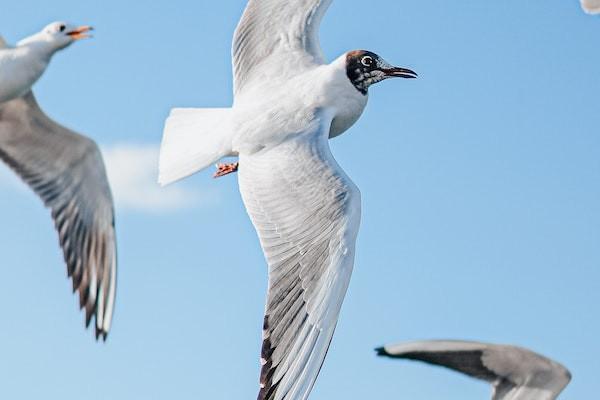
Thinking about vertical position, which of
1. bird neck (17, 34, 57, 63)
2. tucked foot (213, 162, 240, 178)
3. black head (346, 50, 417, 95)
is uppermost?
black head (346, 50, 417, 95)

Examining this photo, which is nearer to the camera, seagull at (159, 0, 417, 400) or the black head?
seagull at (159, 0, 417, 400)

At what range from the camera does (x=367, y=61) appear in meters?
7.08

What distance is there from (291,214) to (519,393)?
1311 mm

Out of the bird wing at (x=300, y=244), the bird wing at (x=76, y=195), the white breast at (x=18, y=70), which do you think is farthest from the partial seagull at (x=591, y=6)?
the white breast at (x=18, y=70)

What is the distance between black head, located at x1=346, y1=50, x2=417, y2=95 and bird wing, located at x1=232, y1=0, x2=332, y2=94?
0.23 metres

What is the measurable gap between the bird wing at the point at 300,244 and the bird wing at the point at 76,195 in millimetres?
1275

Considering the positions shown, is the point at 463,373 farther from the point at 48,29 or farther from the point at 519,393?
the point at 48,29

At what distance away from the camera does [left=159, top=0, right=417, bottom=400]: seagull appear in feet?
17.9

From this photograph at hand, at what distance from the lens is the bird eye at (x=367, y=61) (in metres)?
7.05

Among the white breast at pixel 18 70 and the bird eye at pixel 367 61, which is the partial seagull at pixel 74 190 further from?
the bird eye at pixel 367 61

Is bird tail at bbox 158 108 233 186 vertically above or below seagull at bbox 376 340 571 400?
above

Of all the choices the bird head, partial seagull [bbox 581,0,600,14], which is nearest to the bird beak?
the bird head

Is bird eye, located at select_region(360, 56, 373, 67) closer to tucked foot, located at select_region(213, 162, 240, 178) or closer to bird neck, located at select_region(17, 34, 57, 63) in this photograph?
tucked foot, located at select_region(213, 162, 240, 178)

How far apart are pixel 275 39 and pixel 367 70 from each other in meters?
0.56
